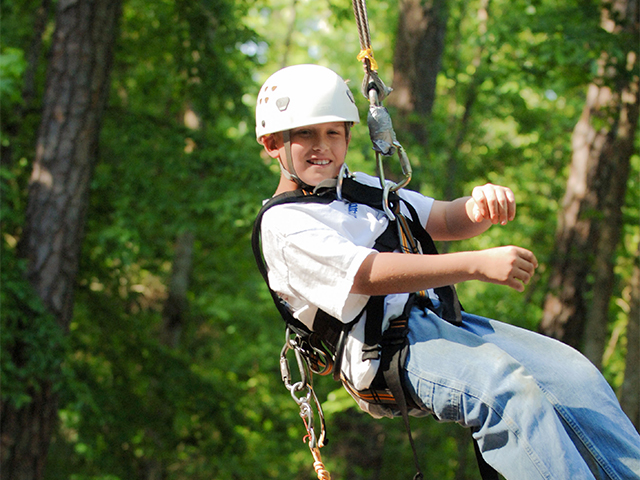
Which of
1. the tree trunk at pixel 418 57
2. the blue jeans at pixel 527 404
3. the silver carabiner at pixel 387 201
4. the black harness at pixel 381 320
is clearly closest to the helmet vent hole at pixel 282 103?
the black harness at pixel 381 320

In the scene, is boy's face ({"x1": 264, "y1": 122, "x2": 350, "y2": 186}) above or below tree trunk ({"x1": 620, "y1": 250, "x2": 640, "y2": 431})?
above

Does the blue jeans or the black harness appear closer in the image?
the blue jeans

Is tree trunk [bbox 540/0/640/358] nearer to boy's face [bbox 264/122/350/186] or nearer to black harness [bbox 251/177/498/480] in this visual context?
black harness [bbox 251/177/498/480]

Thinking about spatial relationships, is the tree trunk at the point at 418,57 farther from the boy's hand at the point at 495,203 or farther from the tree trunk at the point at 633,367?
the boy's hand at the point at 495,203

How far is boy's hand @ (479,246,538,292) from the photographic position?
1833mm

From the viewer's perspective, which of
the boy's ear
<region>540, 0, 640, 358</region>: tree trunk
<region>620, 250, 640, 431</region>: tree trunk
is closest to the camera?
the boy's ear

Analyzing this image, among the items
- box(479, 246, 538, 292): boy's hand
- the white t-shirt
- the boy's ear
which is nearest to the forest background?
the boy's ear

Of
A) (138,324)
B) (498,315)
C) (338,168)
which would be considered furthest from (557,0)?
(338,168)

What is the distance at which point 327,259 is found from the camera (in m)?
2.03

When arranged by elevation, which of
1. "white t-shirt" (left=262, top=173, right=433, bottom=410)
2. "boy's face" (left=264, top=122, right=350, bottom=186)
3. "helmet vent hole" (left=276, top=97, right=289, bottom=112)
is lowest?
"white t-shirt" (left=262, top=173, right=433, bottom=410)

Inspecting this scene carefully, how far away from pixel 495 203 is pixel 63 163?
14.3ft

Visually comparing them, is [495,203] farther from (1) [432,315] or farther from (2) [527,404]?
(2) [527,404]

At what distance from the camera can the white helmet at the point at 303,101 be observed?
7.51 feet

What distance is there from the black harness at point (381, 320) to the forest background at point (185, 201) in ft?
8.36
